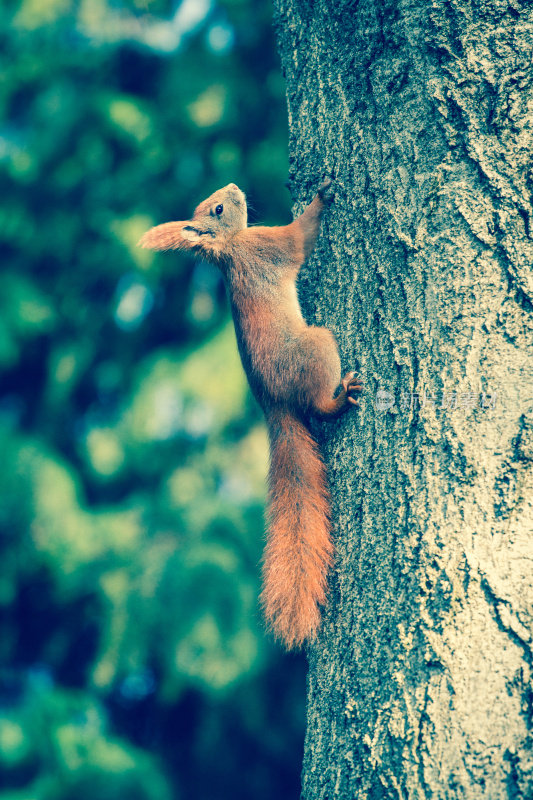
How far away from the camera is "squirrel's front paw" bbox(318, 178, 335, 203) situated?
1752 mm

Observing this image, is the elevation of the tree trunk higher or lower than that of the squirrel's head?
lower

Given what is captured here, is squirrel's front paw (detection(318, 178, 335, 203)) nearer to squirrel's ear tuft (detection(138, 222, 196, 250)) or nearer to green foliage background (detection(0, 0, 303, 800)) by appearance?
squirrel's ear tuft (detection(138, 222, 196, 250))

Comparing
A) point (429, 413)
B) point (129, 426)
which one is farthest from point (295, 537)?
point (129, 426)

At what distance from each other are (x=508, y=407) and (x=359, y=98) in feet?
2.81

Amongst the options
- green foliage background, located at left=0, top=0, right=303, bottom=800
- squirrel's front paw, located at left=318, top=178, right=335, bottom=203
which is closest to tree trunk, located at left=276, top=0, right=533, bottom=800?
squirrel's front paw, located at left=318, top=178, right=335, bottom=203

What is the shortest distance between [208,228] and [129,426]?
1503 millimetres

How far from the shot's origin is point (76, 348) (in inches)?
165

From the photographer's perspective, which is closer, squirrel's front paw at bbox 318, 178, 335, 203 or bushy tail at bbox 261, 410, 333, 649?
bushy tail at bbox 261, 410, 333, 649

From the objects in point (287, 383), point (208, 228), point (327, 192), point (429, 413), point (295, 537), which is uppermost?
point (208, 228)

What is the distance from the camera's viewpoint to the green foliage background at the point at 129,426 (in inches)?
134

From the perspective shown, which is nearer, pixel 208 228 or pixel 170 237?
pixel 170 237

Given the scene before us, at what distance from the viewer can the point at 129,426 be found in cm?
386

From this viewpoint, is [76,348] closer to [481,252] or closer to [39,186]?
[39,186]

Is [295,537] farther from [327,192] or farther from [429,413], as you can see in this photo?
[327,192]
